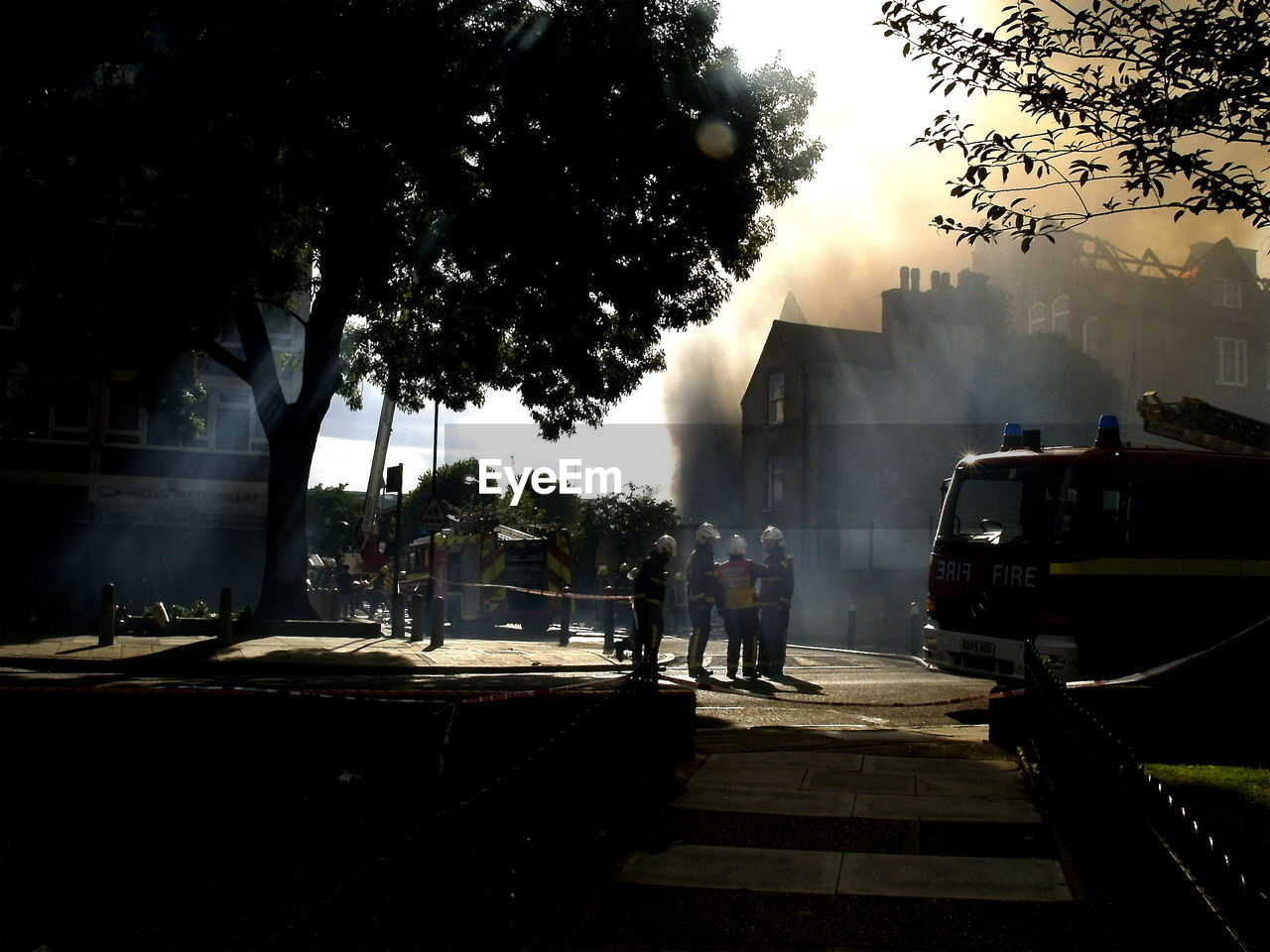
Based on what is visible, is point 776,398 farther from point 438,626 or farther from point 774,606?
point 774,606

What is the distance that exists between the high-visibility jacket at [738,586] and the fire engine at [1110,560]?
3092 mm

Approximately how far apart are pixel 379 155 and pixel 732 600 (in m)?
7.29

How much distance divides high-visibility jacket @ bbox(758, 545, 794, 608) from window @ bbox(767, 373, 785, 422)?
27750 mm

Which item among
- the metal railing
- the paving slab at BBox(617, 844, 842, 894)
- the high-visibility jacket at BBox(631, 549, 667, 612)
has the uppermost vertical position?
the high-visibility jacket at BBox(631, 549, 667, 612)

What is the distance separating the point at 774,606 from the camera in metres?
14.8

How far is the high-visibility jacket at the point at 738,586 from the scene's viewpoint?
47.4 feet

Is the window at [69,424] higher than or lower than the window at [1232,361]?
lower

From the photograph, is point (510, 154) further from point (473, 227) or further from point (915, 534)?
point (915, 534)

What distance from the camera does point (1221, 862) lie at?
2.34m

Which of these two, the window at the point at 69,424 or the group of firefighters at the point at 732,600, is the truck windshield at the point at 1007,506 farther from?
the window at the point at 69,424

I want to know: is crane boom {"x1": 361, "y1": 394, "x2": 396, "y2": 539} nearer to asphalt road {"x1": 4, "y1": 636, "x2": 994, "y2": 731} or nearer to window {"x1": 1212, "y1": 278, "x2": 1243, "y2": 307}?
asphalt road {"x1": 4, "y1": 636, "x2": 994, "y2": 731}

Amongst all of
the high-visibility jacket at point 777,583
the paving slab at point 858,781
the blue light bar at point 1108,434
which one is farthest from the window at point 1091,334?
the paving slab at point 858,781

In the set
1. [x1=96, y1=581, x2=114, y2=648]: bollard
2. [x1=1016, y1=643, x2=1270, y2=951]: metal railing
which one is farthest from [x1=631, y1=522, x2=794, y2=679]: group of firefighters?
[x1=1016, y1=643, x2=1270, y2=951]: metal railing

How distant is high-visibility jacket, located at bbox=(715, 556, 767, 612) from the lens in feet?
47.4
